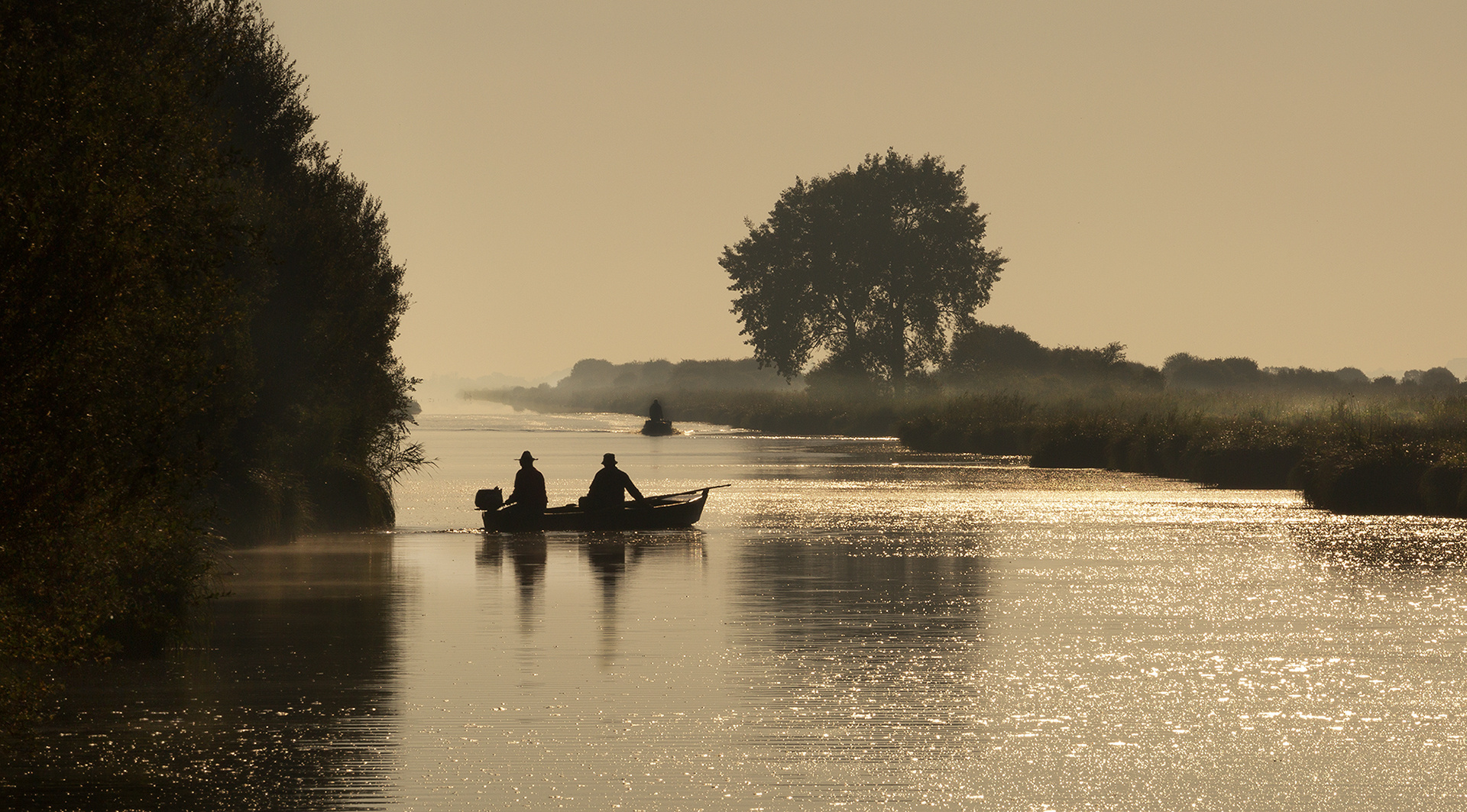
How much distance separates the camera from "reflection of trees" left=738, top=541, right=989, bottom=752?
1351 cm

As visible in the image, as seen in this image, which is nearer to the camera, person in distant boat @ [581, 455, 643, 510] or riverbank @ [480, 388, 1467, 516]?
person in distant boat @ [581, 455, 643, 510]

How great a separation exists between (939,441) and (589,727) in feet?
208

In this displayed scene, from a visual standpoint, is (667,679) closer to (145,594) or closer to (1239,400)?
(145,594)

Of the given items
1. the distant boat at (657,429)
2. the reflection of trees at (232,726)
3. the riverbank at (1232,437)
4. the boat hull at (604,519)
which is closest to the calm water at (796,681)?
the reflection of trees at (232,726)

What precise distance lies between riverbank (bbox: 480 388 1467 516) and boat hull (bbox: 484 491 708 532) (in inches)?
579

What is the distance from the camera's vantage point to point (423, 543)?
101 ft

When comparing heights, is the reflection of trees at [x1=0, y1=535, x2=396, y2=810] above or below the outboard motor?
below

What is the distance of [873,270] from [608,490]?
77.4 meters

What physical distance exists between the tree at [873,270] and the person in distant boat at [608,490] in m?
75.2

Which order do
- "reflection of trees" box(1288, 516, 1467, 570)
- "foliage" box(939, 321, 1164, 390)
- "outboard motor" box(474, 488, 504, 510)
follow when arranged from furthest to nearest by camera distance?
"foliage" box(939, 321, 1164, 390), "outboard motor" box(474, 488, 504, 510), "reflection of trees" box(1288, 516, 1467, 570)

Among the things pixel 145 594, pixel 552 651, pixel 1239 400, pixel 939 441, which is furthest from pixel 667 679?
pixel 939 441

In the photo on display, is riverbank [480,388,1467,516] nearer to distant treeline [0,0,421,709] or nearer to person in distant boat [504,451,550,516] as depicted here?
person in distant boat [504,451,550,516]

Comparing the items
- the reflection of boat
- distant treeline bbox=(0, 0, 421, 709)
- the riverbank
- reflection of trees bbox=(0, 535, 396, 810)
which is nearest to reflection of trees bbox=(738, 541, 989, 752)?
reflection of trees bbox=(0, 535, 396, 810)

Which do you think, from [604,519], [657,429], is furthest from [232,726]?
[657,429]
